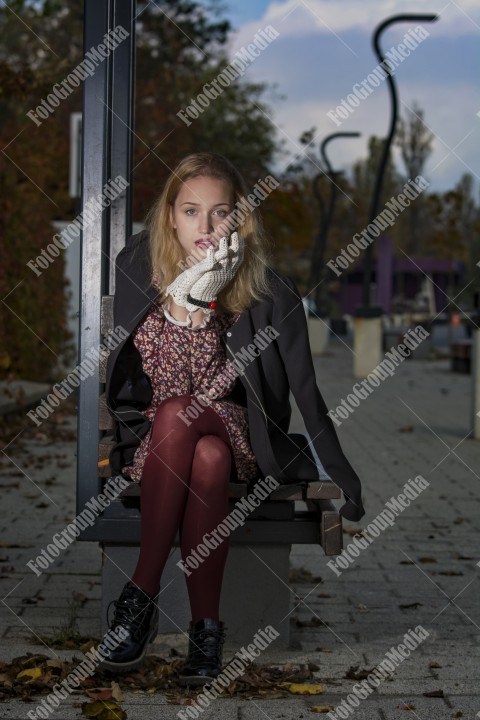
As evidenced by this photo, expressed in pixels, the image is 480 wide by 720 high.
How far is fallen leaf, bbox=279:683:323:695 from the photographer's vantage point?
3818 mm

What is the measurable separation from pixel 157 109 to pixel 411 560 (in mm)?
23419

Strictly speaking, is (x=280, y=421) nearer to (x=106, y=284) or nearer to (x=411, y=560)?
(x=106, y=284)

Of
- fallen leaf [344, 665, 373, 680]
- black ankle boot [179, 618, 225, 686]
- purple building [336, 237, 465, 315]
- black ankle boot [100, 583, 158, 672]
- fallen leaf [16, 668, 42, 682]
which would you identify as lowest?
fallen leaf [16, 668, 42, 682]

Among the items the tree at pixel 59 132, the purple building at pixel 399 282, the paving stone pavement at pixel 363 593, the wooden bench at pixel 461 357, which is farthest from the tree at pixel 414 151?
the paving stone pavement at pixel 363 593

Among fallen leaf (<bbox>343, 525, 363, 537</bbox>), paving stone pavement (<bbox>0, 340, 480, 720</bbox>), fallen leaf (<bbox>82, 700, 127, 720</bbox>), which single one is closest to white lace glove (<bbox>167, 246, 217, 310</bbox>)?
paving stone pavement (<bbox>0, 340, 480, 720</bbox>)

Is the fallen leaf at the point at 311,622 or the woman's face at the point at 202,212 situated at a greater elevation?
the woman's face at the point at 202,212

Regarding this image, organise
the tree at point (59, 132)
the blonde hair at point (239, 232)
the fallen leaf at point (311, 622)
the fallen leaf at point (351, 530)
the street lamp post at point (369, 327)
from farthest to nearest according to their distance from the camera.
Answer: the street lamp post at point (369, 327)
the tree at point (59, 132)
the fallen leaf at point (351, 530)
the fallen leaf at point (311, 622)
the blonde hair at point (239, 232)

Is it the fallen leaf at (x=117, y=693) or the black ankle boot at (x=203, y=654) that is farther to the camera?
the black ankle boot at (x=203, y=654)

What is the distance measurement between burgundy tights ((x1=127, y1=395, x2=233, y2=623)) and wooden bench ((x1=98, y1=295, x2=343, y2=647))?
243 mm

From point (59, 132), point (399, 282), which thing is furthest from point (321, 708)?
point (399, 282)

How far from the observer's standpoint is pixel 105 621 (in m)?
4.27

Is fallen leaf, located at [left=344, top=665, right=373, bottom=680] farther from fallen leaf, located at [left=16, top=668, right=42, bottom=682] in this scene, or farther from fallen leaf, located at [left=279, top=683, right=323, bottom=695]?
fallen leaf, located at [left=16, top=668, right=42, bottom=682]

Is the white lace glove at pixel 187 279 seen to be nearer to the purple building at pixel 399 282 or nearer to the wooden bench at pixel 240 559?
the wooden bench at pixel 240 559

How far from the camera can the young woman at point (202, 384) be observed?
389cm
